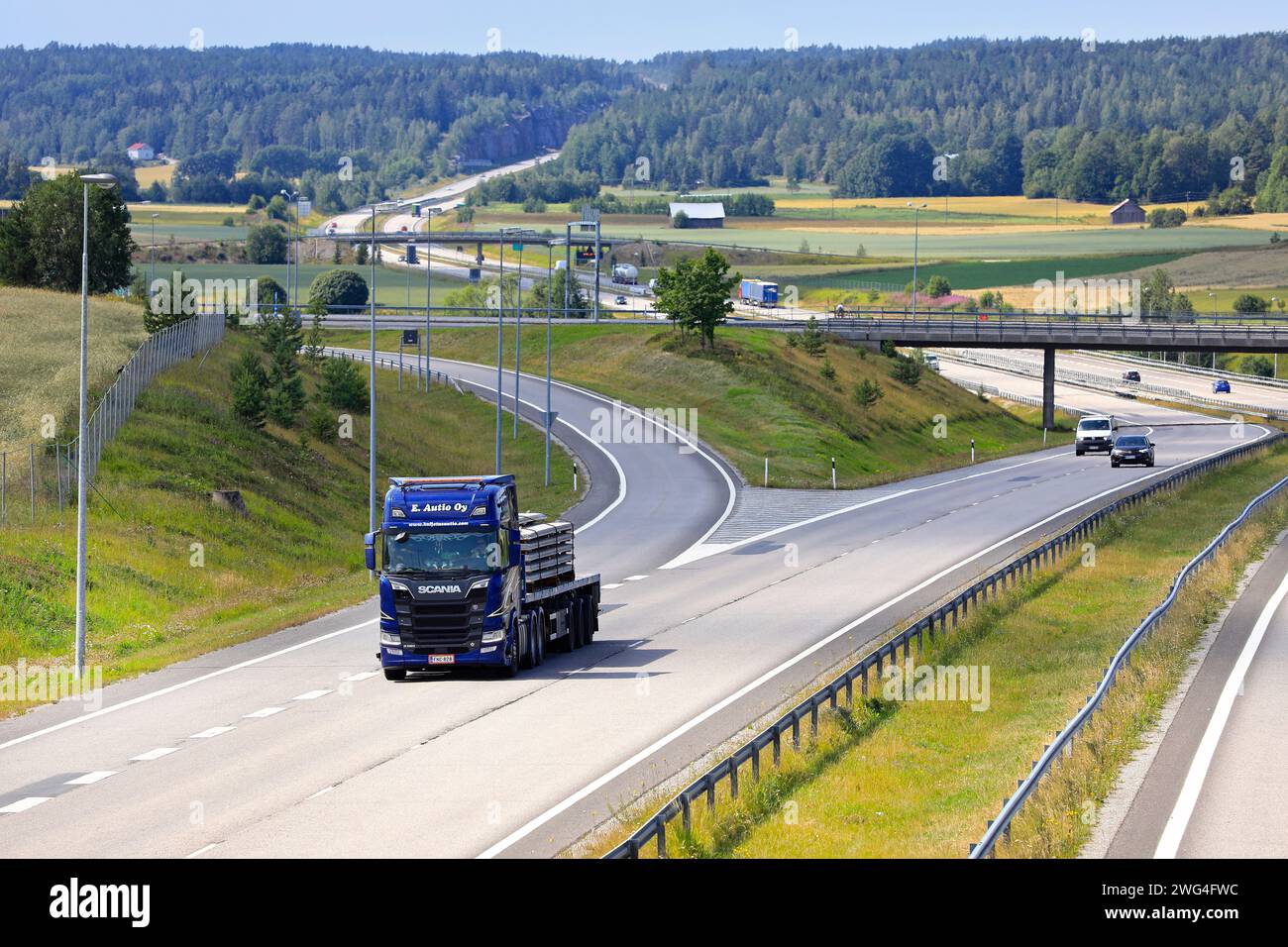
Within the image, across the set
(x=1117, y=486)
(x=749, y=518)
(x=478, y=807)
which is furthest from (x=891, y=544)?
(x=478, y=807)

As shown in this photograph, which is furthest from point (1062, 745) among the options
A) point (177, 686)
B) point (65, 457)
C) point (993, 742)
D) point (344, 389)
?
point (344, 389)

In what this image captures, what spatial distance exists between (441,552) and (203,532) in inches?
833

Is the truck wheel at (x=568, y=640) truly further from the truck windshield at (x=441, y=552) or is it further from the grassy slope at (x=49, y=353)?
the grassy slope at (x=49, y=353)

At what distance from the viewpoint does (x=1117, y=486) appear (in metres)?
67.7

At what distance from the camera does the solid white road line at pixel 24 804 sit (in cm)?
2031

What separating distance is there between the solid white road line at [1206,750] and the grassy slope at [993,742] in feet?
2.89

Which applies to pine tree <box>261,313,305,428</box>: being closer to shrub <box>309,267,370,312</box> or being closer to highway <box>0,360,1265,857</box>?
highway <box>0,360,1265,857</box>

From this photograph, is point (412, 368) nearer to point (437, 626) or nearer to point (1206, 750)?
point (437, 626)

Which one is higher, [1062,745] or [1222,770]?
[1062,745]

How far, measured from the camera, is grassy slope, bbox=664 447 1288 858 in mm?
18531

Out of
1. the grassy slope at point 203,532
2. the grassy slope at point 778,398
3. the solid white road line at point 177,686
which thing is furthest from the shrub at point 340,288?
the solid white road line at point 177,686

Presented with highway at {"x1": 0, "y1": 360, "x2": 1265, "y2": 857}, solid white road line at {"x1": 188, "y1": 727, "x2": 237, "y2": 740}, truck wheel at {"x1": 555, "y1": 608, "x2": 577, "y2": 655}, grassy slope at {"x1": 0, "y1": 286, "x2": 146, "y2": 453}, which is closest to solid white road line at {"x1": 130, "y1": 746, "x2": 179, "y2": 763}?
highway at {"x1": 0, "y1": 360, "x2": 1265, "y2": 857}

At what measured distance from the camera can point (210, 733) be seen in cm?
2517
